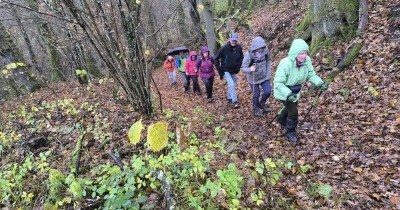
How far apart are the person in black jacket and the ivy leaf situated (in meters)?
4.41

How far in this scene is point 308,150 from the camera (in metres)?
5.87

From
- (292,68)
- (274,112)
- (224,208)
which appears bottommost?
(274,112)

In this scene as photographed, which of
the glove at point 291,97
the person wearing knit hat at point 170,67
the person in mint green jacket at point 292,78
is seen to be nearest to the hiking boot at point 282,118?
the person in mint green jacket at point 292,78

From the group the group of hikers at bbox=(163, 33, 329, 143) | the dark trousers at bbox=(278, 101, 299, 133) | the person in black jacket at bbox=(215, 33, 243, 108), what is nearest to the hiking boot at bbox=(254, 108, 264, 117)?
the group of hikers at bbox=(163, 33, 329, 143)

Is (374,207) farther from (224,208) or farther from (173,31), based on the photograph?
(173,31)

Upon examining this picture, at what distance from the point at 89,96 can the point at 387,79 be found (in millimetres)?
8011

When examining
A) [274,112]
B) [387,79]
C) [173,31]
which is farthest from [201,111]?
[173,31]

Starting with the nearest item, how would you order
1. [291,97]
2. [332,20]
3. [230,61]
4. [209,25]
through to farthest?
[291,97] < [230,61] < [332,20] < [209,25]

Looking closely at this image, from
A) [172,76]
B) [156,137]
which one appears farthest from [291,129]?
[172,76]

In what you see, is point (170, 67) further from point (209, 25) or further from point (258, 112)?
point (258, 112)

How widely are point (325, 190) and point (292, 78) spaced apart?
89.3 inches

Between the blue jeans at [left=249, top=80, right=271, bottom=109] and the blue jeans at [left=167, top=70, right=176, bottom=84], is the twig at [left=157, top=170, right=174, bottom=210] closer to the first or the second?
the blue jeans at [left=249, top=80, right=271, bottom=109]

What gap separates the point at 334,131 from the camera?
6.21 m

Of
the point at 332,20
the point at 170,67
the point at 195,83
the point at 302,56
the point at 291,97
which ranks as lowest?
the point at 195,83
